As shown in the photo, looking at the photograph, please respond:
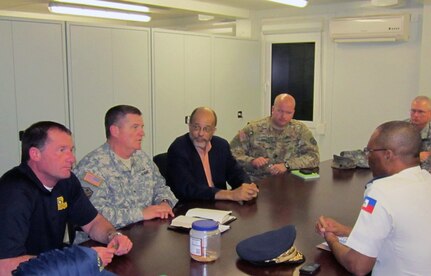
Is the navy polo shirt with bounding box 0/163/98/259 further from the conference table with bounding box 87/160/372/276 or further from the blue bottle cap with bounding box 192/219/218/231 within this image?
the blue bottle cap with bounding box 192/219/218/231

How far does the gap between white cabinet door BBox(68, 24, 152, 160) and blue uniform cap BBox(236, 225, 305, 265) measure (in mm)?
3126

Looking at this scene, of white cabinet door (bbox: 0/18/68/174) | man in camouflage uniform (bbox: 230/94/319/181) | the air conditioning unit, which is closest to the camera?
man in camouflage uniform (bbox: 230/94/319/181)

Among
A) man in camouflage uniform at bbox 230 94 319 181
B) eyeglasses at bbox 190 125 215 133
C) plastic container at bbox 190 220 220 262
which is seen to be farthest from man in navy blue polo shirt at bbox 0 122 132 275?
man in camouflage uniform at bbox 230 94 319 181

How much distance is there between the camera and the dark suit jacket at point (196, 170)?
9.20 ft

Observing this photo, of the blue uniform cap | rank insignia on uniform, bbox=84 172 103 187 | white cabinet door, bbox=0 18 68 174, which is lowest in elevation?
the blue uniform cap

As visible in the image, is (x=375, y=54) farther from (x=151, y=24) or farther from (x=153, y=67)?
(x=151, y=24)

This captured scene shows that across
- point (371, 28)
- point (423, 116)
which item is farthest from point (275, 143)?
point (371, 28)

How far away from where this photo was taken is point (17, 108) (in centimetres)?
415

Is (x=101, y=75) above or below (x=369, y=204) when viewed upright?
above

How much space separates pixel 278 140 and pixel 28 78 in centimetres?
232

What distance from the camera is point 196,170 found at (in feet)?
10.2

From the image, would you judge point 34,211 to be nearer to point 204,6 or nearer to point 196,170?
Answer: point 196,170

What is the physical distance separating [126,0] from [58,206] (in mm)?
3353

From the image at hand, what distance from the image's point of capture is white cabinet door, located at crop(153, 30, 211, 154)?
5.26m
